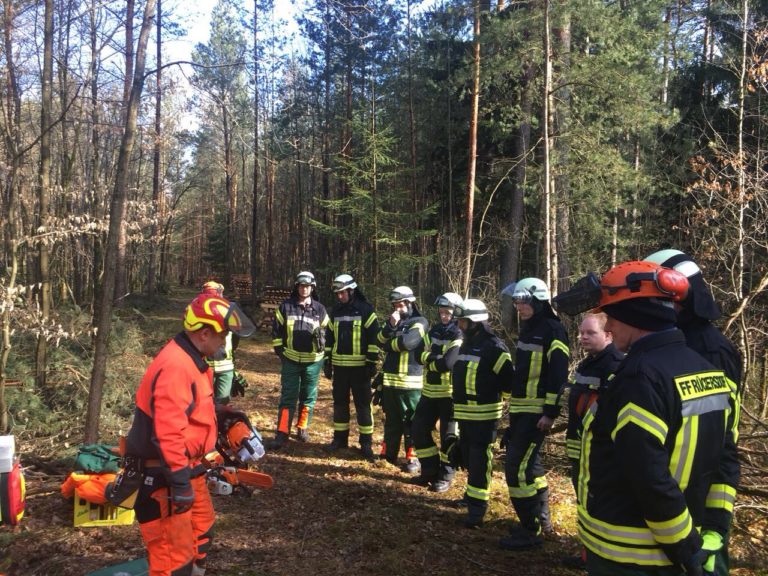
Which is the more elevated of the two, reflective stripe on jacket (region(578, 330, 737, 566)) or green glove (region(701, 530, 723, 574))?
reflective stripe on jacket (region(578, 330, 737, 566))

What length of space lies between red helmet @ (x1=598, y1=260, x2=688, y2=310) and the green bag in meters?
4.61

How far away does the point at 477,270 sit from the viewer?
67.6 ft

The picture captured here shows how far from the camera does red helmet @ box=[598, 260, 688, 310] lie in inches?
91.3

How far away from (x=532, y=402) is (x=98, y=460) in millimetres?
4092

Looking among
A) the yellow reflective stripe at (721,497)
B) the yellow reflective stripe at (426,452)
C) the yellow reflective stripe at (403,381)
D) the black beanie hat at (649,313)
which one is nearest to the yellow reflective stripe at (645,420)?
the black beanie hat at (649,313)

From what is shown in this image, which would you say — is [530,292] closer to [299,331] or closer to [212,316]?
[212,316]

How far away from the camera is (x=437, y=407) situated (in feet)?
20.7

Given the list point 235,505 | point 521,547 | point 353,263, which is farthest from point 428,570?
point 353,263

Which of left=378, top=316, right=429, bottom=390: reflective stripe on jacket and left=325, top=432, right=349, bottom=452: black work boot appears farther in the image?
left=325, top=432, right=349, bottom=452: black work boot

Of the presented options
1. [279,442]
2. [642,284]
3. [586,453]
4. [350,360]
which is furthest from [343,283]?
[642,284]

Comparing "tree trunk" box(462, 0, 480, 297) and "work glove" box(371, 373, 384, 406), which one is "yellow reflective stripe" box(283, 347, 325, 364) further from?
"tree trunk" box(462, 0, 480, 297)

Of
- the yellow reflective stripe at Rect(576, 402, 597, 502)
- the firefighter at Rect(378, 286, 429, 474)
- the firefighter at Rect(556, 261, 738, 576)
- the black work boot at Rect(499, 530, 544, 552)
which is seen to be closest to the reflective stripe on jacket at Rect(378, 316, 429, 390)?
the firefighter at Rect(378, 286, 429, 474)

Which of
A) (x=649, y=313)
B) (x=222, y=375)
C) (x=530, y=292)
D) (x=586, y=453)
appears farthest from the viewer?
(x=222, y=375)

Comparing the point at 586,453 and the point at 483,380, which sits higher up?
the point at 586,453
